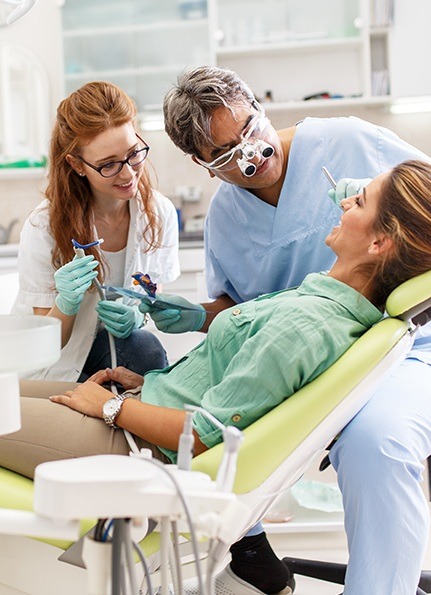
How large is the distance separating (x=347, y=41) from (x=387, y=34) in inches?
9.2

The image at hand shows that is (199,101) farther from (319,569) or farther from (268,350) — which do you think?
(319,569)

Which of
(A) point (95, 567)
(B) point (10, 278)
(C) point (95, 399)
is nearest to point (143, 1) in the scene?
(B) point (10, 278)

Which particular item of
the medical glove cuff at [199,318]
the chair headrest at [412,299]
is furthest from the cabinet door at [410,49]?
the chair headrest at [412,299]

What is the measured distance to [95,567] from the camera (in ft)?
2.92

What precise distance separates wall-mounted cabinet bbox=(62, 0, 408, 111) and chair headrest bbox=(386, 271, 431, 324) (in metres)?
2.61

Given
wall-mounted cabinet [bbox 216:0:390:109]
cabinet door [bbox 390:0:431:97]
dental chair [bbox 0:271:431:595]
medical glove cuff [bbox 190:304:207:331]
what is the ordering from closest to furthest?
dental chair [bbox 0:271:431:595] → medical glove cuff [bbox 190:304:207:331] → cabinet door [bbox 390:0:431:97] → wall-mounted cabinet [bbox 216:0:390:109]

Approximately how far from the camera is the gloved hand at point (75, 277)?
1618 mm

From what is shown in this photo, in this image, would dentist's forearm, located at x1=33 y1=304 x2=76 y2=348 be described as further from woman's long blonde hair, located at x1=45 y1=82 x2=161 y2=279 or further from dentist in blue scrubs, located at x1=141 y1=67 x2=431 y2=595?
dentist in blue scrubs, located at x1=141 y1=67 x2=431 y2=595

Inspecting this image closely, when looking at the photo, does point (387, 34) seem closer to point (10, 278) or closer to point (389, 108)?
point (389, 108)

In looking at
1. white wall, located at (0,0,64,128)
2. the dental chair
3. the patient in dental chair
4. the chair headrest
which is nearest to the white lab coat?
the patient in dental chair

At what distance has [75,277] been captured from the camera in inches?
64.2

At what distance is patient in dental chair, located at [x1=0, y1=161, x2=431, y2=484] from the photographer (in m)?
1.18

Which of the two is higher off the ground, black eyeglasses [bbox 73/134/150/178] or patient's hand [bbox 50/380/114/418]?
black eyeglasses [bbox 73/134/150/178]

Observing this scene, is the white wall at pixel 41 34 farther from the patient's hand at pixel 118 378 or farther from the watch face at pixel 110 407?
the watch face at pixel 110 407
